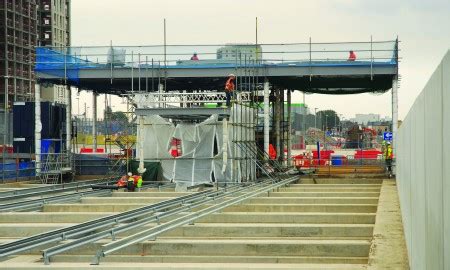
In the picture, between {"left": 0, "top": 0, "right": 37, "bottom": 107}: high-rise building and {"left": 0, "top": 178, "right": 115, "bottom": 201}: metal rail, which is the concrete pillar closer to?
{"left": 0, "top": 178, "right": 115, "bottom": 201}: metal rail

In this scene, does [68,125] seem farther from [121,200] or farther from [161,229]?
[161,229]

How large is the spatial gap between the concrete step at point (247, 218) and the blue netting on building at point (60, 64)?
58.1 ft

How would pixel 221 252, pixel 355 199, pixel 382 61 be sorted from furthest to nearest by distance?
1. pixel 382 61
2. pixel 355 199
3. pixel 221 252

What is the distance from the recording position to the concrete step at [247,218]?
18156mm

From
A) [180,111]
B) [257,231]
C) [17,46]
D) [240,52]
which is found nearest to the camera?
[257,231]

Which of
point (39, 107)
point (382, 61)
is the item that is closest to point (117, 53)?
point (39, 107)

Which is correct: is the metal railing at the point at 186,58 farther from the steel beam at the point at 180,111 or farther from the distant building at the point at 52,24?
the distant building at the point at 52,24

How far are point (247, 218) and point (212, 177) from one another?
13.3 meters

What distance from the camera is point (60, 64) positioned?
36031 mm

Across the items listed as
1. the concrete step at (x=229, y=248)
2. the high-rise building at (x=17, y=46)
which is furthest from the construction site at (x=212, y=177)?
the high-rise building at (x=17, y=46)

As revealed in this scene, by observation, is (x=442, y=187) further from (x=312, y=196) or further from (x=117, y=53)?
(x=117, y=53)

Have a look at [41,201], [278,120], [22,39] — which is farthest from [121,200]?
[22,39]

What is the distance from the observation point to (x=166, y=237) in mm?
15945

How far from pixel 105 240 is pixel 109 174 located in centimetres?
2135
